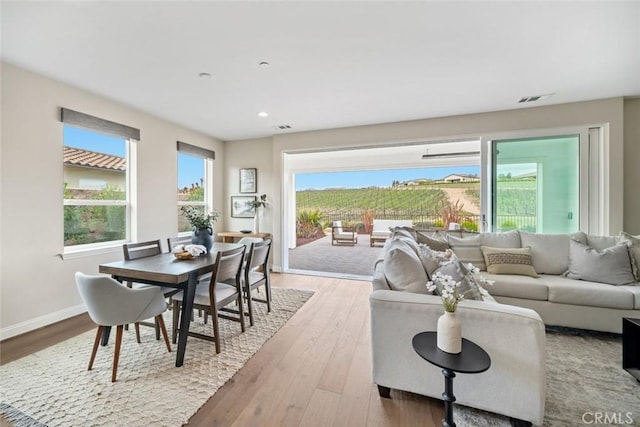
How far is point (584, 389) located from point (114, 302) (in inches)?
125

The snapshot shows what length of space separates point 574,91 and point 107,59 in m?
4.92

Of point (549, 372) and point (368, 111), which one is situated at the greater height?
point (368, 111)

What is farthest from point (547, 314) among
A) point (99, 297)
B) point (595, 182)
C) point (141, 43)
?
point (141, 43)

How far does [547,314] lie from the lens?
2484 mm

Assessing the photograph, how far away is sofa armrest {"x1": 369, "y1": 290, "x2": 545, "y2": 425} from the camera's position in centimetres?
134

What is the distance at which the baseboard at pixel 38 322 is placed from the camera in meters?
2.36

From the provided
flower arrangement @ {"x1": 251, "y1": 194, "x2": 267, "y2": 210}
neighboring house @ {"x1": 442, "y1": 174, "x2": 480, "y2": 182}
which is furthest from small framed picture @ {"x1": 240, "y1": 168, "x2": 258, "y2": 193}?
neighboring house @ {"x1": 442, "y1": 174, "x2": 480, "y2": 182}

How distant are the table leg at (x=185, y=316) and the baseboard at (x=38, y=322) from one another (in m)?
1.81

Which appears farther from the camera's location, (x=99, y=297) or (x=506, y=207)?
(x=506, y=207)

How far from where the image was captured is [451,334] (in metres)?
1.26

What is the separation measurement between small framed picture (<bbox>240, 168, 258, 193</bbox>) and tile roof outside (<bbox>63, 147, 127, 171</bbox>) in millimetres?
2006

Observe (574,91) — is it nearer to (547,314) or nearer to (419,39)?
(419,39)

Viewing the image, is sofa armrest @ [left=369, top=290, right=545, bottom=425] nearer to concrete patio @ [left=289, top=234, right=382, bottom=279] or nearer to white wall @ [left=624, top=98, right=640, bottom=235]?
concrete patio @ [left=289, top=234, right=382, bottom=279]

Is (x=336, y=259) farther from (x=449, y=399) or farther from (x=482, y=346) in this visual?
(x=449, y=399)
